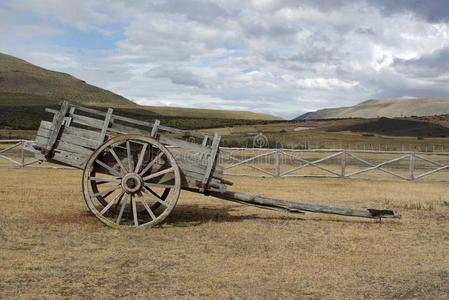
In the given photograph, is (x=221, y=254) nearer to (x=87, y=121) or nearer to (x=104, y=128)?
(x=104, y=128)

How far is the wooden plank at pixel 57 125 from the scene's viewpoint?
10859 millimetres

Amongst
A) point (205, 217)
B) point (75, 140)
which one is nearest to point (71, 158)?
point (75, 140)

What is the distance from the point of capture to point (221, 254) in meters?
9.04

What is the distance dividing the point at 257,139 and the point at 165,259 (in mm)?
40384

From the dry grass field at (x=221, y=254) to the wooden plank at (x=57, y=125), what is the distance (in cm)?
162

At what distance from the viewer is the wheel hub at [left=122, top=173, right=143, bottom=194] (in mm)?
10602

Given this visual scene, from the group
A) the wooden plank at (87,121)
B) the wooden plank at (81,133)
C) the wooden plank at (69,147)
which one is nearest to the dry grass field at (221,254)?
the wooden plank at (69,147)

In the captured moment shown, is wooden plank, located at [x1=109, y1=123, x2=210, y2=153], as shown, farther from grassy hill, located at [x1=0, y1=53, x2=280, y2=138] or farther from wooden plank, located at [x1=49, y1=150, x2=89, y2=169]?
grassy hill, located at [x1=0, y1=53, x2=280, y2=138]

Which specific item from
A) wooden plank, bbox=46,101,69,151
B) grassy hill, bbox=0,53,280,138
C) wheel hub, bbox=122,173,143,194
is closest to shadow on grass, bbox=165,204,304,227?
wheel hub, bbox=122,173,143,194

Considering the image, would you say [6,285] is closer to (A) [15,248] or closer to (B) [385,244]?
(A) [15,248]

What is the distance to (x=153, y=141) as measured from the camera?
34.8ft

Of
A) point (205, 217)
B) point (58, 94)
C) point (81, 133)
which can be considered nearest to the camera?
point (81, 133)

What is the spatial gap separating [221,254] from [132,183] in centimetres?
259

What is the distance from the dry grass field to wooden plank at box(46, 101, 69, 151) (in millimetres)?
1617
